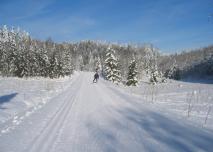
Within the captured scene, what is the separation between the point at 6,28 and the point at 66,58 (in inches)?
4222

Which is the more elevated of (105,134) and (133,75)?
(133,75)

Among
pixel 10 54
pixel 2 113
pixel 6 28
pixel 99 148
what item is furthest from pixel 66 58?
pixel 6 28

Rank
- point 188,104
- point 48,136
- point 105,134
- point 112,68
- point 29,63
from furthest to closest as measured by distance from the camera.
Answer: point 29,63, point 112,68, point 188,104, point 105,134, point 48,136

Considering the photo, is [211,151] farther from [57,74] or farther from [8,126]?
[57,74]

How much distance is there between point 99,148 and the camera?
7363 millimetres

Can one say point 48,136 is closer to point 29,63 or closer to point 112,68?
point 112,68

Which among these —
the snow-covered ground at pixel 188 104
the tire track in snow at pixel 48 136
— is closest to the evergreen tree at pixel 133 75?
the snow-covered ground at pixel 188 104

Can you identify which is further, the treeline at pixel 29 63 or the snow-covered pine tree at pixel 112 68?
the treeline at pixel 29 63

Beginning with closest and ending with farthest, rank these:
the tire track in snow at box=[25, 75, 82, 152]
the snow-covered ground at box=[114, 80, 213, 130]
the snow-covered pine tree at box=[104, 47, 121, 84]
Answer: the tire track in snow at box=[25, 75, 82, 152] → the snow-covered ground at box=[114, 80, 213, 130] → the snow-covered pine tree at box=[104, 47, 121, 84]

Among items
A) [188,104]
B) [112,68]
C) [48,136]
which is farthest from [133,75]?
[48,136]

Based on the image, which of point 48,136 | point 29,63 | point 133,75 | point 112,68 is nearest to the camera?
point 48,136

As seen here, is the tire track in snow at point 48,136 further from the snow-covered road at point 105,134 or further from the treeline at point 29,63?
the treeline at point 29,63

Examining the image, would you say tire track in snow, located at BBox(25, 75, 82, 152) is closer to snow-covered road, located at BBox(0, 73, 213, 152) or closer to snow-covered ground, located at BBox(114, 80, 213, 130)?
snow-covered road, located at BBox(0, 73, 213, 152)

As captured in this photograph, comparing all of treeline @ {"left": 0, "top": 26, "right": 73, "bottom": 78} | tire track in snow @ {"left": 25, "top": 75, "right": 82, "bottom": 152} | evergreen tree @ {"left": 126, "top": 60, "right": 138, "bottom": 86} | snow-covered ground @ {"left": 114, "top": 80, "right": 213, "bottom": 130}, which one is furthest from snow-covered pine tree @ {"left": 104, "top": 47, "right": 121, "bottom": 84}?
tire track in snow @ {"left": 25, "top": 75, "right": 82, "bottom": 152}
